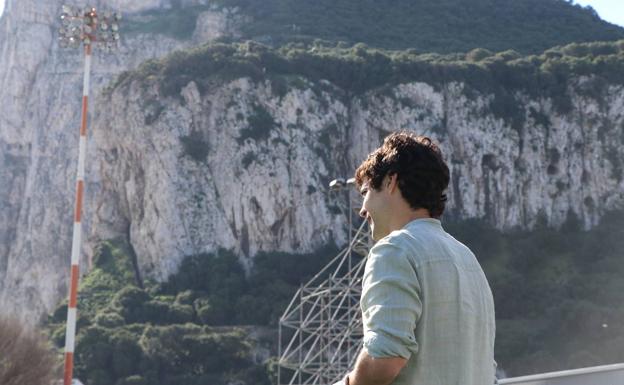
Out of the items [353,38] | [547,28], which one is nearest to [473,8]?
[547,28]

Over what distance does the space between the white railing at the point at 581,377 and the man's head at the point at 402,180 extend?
2495 millimetres

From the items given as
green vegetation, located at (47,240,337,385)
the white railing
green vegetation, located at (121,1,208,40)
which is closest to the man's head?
the white railing

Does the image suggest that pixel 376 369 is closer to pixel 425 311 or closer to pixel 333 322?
pixel 425 311

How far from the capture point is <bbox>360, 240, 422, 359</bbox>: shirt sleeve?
2621 millimetres

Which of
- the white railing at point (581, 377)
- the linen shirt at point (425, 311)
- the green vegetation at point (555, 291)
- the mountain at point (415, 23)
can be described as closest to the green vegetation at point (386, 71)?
the green vegetation at point (555, 291)

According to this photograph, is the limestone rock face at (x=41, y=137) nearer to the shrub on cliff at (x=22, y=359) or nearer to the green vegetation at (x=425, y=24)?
the green vegetation at (x=425, y=24)

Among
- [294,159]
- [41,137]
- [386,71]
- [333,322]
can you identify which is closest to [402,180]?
[333,322]

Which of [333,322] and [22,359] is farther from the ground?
[333,322]

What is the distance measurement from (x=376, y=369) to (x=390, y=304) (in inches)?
6.2

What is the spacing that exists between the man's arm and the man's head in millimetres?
470

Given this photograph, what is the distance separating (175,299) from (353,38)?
2708 centimetres

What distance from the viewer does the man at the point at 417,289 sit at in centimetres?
264

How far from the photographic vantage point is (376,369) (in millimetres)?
2633

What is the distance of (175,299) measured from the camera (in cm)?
4650
